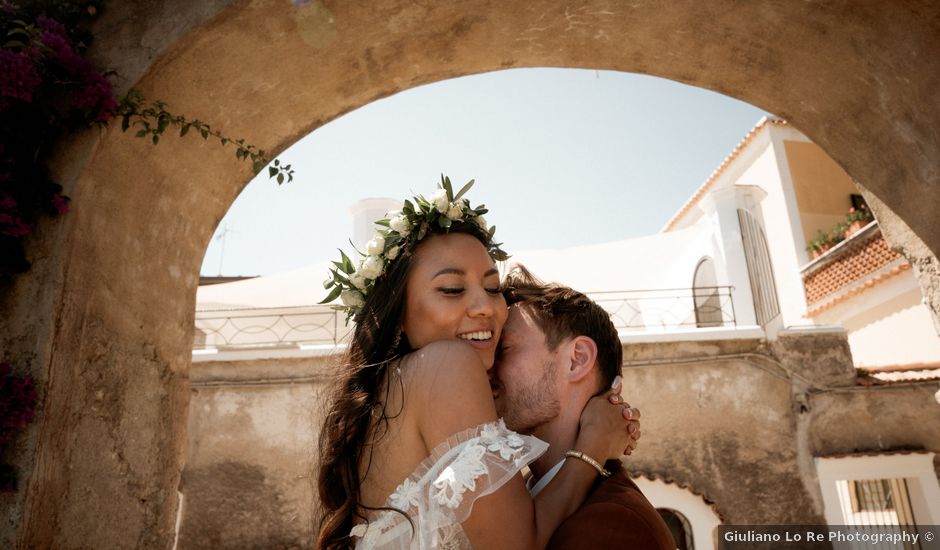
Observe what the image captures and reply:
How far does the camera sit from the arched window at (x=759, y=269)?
37.2 ft

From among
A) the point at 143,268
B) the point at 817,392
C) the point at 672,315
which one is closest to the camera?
the point at 143,268

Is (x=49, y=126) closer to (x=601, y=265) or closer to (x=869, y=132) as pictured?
(x=869, y=132)

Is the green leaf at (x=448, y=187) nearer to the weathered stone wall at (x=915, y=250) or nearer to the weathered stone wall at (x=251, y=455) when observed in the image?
the weathered stone wall at (x=915, y=250)

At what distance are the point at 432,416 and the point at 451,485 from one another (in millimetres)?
284

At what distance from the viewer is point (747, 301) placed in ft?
38.7

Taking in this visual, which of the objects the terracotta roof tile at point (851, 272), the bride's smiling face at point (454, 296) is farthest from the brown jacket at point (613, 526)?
the terracotta roof tile at point (851, 272)

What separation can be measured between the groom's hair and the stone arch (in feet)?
5.34

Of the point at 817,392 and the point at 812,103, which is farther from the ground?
the point at 812,103

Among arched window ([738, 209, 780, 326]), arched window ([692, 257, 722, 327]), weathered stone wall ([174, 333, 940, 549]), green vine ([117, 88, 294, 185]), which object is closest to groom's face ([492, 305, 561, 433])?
green vine ([117, 88, 294, 185])

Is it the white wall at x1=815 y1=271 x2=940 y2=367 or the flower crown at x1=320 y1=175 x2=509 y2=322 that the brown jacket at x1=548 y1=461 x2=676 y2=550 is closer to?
the flower crown at x1=320 y1=175 x2=509 y2=322

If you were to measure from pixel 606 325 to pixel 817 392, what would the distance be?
8658 mm

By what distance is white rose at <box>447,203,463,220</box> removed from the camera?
10.0ft

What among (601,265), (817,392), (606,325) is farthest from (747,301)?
(606,325)

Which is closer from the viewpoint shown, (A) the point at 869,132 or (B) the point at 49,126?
(B) the point at 49,126
